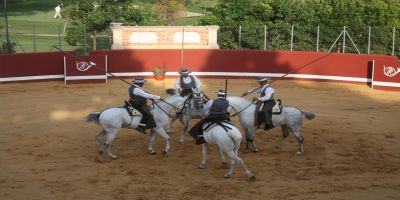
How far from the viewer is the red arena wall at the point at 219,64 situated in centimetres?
3038

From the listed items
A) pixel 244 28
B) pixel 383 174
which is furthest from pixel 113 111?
pixel 244 28

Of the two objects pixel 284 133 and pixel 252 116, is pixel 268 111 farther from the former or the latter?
pixel 284 133

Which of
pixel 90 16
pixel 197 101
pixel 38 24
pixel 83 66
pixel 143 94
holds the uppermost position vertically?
pixel 90 16

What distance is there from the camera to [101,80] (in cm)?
3025

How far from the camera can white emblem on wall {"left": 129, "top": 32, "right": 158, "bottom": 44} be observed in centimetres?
3400

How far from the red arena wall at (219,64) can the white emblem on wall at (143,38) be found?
6.92 feet

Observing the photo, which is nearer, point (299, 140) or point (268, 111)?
point (268, 111)

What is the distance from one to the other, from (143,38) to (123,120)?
1749cm

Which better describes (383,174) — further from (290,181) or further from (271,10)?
(271,10)

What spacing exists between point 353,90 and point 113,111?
15.3 m

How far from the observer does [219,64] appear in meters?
32.2

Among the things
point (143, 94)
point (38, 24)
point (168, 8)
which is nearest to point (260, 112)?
point (143, 94)

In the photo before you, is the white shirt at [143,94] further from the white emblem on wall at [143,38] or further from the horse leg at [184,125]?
the white emblem on wall at [143,38]

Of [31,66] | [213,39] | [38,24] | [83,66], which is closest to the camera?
[83,66]
